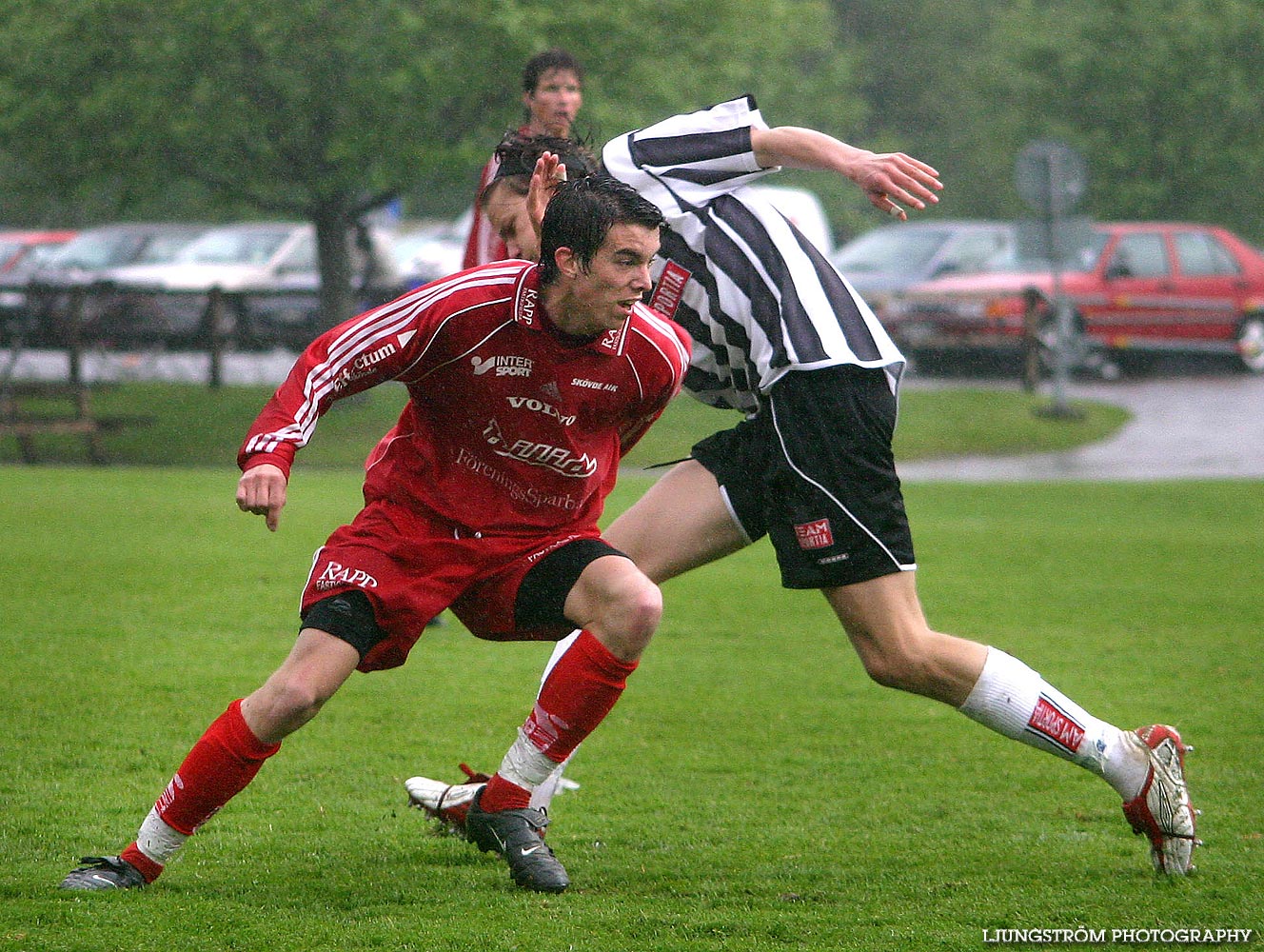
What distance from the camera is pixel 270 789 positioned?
510cm

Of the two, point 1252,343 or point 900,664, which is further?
point 1252,343

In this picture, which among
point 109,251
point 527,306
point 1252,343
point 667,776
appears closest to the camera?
point 527,306

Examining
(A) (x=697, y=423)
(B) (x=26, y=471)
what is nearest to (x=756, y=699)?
(B) (x=26, y=471)

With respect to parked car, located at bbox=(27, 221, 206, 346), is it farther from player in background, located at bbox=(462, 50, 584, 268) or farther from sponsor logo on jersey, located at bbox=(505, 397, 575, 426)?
sponsor logo on jersey, located at bbox=(505, 397, 575, 426)

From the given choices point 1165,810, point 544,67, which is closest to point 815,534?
point 1165,810

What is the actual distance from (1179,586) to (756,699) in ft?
12.4

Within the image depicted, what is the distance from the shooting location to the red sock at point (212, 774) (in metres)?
3.97

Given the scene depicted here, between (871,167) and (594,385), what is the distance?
91cm

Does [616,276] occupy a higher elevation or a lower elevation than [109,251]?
higher

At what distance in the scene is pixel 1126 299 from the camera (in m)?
22.0

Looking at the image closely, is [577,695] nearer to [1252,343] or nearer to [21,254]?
[1252,343]

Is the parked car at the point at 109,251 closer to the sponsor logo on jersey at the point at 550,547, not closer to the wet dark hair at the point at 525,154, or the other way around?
the wet dark hair at the point at 525,154

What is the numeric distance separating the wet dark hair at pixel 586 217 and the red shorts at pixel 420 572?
26.5 inches

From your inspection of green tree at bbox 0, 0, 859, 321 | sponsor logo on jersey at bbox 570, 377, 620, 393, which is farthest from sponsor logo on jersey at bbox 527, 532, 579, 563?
green tree at bbox 0, 0, 859, 321
